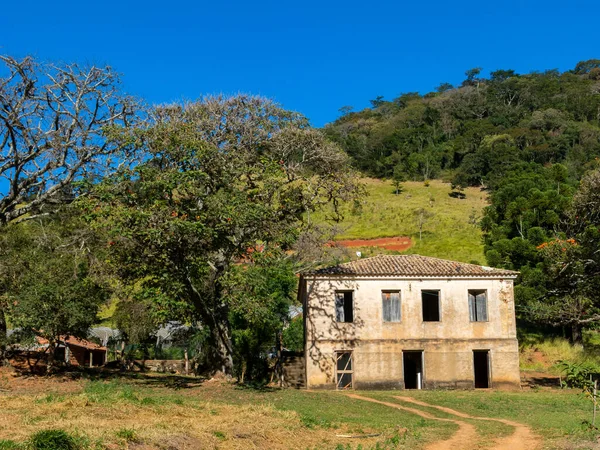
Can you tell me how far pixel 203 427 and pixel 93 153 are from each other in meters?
15.1

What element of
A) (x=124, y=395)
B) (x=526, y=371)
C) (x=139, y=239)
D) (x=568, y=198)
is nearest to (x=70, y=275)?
(x=139, y=239)

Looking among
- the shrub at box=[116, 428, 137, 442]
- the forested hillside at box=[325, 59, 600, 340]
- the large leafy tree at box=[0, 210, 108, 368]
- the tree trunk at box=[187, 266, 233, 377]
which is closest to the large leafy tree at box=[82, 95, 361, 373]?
the tree trunk at box=[187, 266, 233, 377]

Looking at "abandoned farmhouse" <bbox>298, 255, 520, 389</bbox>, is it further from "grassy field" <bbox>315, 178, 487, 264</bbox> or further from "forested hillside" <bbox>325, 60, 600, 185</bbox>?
"forested hillside" <bbox>325, 60, 600, 185</bbox>

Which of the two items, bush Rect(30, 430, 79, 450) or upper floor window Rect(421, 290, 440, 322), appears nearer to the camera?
bush Rect(30, 430, 79, 450)

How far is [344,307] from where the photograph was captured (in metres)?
33.9

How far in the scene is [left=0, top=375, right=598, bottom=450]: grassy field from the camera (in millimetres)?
13750

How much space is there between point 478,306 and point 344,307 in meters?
6.52

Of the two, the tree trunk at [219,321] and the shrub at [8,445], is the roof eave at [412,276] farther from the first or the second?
the shrub at [8,445]

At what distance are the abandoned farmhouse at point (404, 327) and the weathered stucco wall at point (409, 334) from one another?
0.05 metres

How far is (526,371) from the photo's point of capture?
39406mm

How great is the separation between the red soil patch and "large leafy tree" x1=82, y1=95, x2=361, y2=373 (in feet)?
130

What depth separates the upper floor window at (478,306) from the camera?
33.4m

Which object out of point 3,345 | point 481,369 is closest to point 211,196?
point 3,345

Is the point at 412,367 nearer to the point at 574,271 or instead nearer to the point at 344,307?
the point at 344,307
